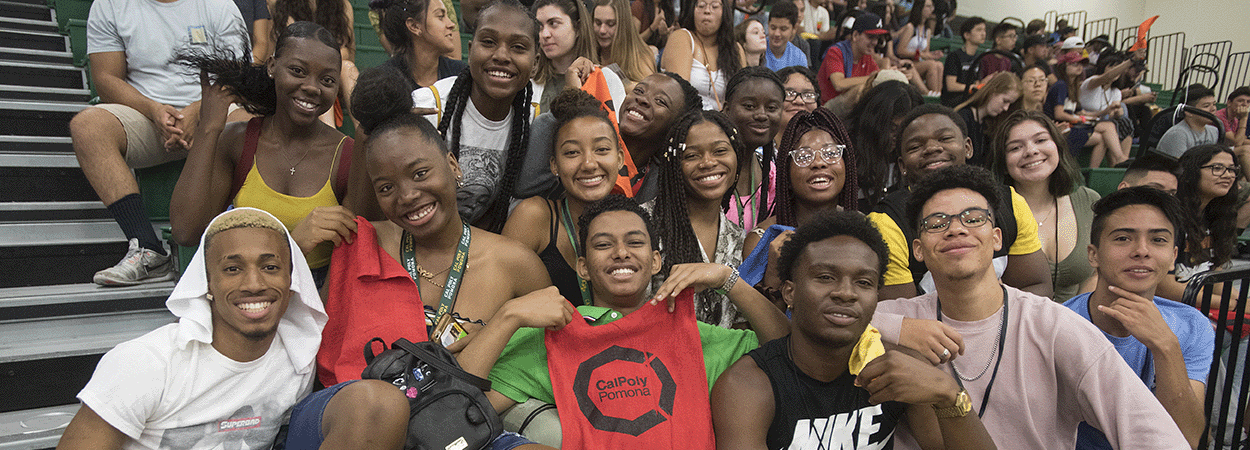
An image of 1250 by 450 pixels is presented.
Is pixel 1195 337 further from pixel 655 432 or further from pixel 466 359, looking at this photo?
pixel 466 359

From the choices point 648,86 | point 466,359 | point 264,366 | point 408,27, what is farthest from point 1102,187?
point 264,366

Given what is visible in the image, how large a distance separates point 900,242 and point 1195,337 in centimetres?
106

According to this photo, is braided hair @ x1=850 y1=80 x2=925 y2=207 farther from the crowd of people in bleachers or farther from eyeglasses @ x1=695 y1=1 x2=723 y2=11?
eyeglasses @ x1=695 y1=1 x2=723 y2=11

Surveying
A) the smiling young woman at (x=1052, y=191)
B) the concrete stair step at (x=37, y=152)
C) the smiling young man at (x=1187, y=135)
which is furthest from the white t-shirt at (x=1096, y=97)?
the concrete stair step at (x=37, y=152)

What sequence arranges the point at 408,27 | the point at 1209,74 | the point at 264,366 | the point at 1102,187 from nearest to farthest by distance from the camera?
the point at 264,366
the point at 408,27
the point at 1102,187
the point at 1209,74

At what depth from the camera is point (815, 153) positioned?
10.2ft

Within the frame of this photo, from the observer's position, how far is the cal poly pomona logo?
Answer: 2262 millimetres

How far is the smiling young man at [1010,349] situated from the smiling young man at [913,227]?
19 cm

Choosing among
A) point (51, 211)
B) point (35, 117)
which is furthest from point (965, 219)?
point (35, 117)

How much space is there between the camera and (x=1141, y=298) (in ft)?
7.86

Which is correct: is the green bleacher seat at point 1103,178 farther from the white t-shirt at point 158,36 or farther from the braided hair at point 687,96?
the white t-shirt at point 158,36

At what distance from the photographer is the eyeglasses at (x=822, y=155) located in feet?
10.2

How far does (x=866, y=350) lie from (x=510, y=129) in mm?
1876

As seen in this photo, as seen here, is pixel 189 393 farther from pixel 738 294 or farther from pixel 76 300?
pixel 738 294
